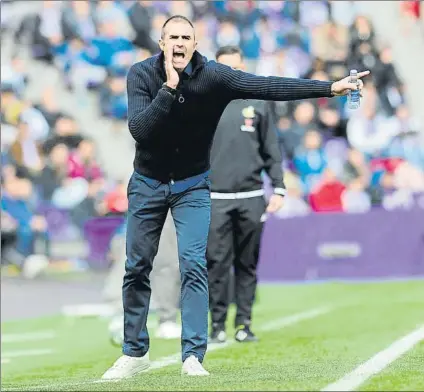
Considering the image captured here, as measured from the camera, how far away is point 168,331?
39.3 feet

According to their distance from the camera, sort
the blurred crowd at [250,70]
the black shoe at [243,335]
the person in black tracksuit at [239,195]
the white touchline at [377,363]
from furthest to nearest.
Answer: the blurred crowd at [250,70]
the black shoe at [243,335]
the person in black tracksuit at [239,195]
the white touchline at [377,363]

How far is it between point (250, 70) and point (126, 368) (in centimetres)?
1577

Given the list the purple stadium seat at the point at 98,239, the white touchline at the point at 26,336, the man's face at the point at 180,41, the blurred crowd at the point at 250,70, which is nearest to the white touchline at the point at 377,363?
the man's face at the point at 180,41

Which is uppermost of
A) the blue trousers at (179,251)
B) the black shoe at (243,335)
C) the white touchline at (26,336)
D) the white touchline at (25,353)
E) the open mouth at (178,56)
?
the open mouth at (178,56)

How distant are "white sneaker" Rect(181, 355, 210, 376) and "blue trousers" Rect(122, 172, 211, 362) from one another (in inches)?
2.6

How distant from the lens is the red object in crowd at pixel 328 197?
1873 cm

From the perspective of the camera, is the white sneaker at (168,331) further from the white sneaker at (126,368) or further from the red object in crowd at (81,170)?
the red object in crowd at (81,170)

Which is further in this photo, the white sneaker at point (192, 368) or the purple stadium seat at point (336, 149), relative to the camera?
the purple stadium seat at point (336, 149)

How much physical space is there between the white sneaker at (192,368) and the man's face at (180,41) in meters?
1.71

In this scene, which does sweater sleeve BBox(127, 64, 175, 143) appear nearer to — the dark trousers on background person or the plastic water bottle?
the plastic water bottle

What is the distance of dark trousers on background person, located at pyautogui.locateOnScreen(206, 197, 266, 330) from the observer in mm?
10992

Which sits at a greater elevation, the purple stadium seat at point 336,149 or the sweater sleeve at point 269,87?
the sweater sleeve at point 269,87

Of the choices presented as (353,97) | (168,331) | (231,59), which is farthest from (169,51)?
(168,331)

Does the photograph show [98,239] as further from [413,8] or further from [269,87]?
[269,87]
